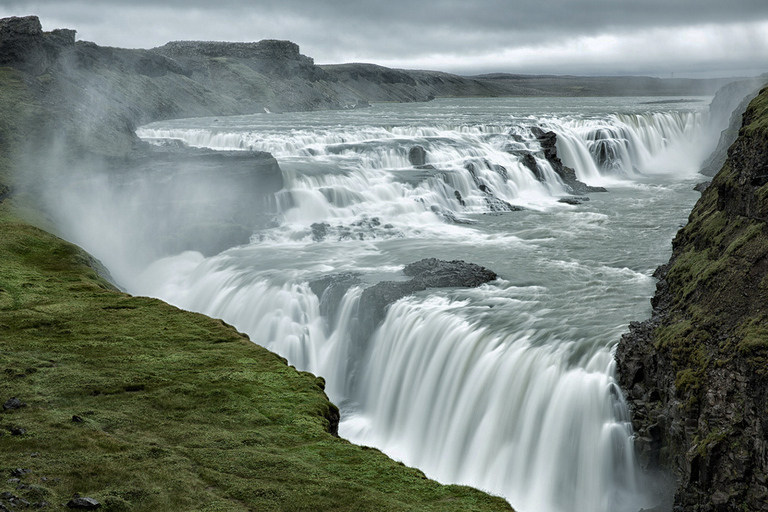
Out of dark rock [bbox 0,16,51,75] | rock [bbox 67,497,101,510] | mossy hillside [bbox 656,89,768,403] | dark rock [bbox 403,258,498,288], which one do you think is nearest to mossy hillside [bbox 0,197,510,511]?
rock [bbox 67,497,101,510]

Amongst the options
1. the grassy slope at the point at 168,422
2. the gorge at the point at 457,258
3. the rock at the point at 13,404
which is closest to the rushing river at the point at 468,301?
the gorge at the point at 457,258

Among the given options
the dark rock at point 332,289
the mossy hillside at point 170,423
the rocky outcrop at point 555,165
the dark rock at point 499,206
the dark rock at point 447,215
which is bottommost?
the dark rock at point 332,289

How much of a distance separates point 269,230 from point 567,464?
23.5 meters

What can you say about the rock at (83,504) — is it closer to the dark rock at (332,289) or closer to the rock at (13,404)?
the rock at (13,404)

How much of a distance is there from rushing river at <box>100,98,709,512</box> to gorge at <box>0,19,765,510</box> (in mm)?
76

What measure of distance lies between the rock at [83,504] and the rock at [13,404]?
10.3 feet

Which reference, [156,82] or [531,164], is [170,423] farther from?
[156,82]

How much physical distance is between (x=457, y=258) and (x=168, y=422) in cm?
1983

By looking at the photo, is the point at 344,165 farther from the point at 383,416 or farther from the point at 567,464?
the point at 567,464

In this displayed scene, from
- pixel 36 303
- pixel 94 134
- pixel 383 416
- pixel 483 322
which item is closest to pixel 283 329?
pixel 383 416

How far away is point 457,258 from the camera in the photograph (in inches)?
1158

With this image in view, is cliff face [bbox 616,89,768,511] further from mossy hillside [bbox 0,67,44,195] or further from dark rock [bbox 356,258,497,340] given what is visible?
mossy hillside [bbox 0,67,44,195]

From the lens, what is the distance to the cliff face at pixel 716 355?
1138cm

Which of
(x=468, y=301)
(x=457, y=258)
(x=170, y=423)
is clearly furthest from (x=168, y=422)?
(x=457, y=258)
